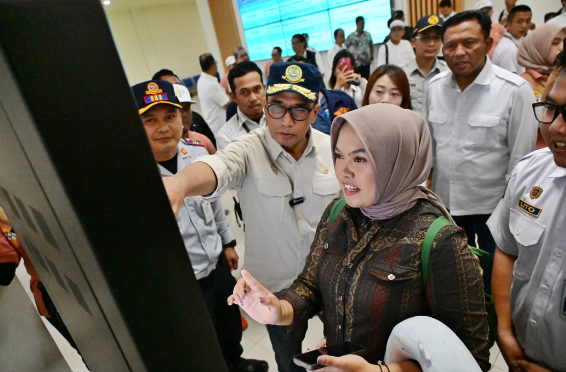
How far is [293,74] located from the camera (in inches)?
60.9

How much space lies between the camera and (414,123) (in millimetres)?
987

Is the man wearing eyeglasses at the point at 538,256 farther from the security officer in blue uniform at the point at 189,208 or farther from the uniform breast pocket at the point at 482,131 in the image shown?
the security officer in blue uniform at the point at 189,208

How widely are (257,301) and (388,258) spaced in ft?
1.32

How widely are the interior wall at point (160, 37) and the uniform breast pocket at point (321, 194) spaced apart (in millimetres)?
10816

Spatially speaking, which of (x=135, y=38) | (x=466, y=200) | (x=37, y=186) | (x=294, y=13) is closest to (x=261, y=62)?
(x=294, y=13)

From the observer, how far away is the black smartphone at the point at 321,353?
80 centimetres

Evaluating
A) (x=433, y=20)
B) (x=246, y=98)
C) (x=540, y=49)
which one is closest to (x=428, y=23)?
(x=433, y=20)

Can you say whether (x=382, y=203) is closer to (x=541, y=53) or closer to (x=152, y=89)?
(x=152, y=89)

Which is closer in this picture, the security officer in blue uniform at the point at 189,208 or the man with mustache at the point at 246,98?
the security officer in blue uniform at the point at 189,208

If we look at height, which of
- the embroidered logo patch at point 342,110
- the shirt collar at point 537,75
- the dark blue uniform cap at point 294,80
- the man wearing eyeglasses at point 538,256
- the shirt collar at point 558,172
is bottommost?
the man wearing eyeglasses at point 538,256

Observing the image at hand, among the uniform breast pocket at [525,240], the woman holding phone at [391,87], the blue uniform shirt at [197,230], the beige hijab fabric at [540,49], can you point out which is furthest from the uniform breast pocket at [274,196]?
the beige hijab fabric at [540,49]

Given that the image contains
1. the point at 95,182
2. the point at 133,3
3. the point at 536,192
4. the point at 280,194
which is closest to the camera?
the point at 95,182

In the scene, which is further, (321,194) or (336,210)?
(321,194)

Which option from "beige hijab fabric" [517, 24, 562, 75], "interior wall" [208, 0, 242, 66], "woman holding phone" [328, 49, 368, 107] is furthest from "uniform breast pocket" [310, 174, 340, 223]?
"interior wall" [208, 0, 242, 66]
